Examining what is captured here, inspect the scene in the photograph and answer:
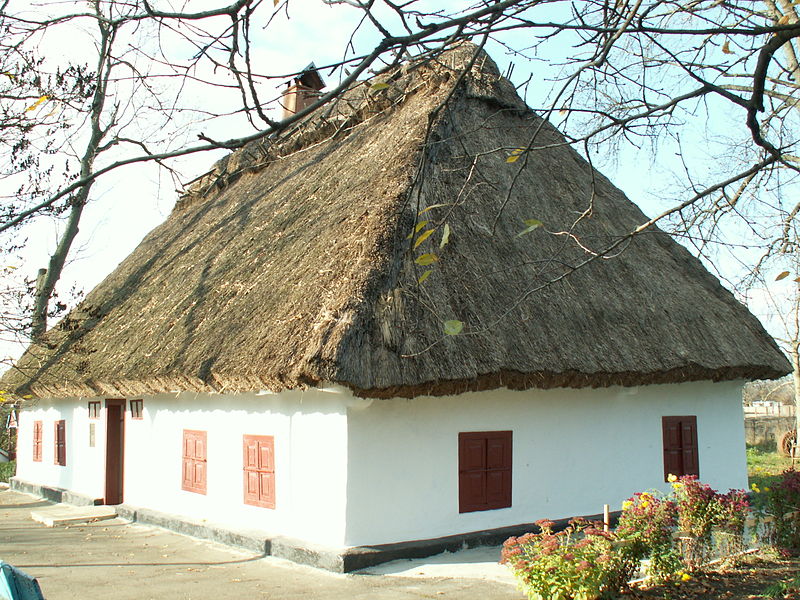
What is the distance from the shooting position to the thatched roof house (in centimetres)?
778

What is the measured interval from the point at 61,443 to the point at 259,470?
7.59 metres

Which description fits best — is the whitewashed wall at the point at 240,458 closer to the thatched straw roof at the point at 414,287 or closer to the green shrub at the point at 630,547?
the thatched straw roof at the point at 414,287

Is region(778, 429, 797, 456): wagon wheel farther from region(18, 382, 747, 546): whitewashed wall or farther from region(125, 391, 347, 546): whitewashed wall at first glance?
region(125, 391, 347, 546): whitewashed wall

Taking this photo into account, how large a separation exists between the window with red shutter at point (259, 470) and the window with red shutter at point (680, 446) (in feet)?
17.9

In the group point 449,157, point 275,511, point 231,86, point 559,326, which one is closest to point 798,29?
point 231,86

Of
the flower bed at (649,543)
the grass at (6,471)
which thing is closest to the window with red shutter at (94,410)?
the grass at (6,471)

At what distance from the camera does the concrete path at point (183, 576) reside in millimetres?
6828

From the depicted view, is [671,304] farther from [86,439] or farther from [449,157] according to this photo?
[86,439]

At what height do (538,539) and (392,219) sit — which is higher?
(392,219)

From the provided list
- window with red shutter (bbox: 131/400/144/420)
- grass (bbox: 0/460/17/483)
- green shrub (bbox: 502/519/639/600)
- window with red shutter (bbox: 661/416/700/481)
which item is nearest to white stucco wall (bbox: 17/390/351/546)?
window with red shutter (bbox: 131/400/144/420)

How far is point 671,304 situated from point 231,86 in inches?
333

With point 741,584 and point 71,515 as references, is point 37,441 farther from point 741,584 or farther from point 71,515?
point 741,584

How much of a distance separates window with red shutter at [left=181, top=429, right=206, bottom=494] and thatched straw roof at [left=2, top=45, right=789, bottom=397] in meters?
0.94

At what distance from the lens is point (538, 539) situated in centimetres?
604
